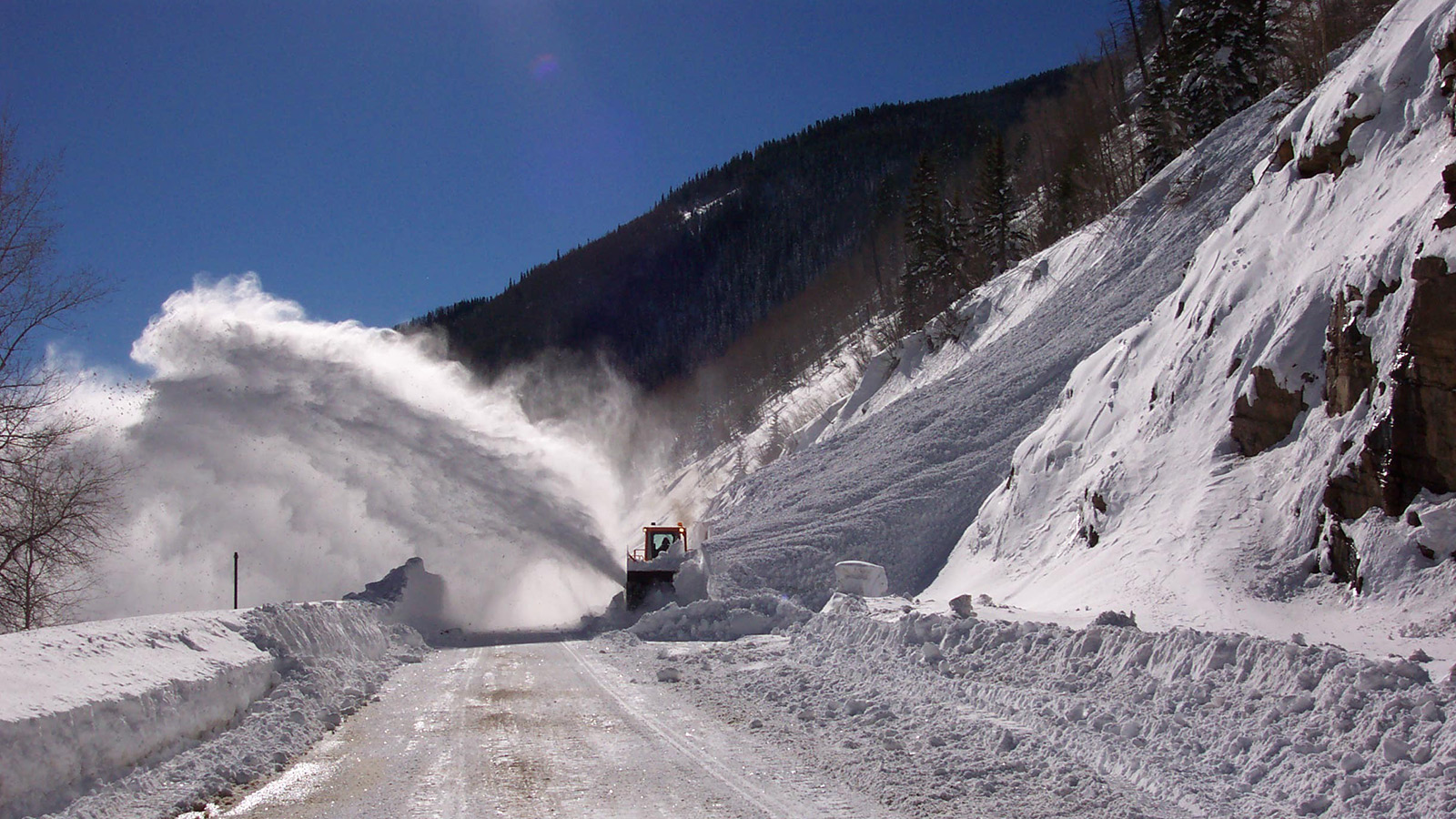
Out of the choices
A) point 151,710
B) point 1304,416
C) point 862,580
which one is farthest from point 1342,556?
point 151,710

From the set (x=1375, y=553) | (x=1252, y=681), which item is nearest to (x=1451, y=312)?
(x=1375, y=553)

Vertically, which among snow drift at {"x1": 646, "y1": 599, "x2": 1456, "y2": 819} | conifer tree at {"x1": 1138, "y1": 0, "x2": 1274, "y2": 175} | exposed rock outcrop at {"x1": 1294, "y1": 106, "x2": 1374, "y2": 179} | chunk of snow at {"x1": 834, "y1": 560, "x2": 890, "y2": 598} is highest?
conifer tree at {"x1": 1138, "y1": 0, "x2": 1274, "y2": 175}

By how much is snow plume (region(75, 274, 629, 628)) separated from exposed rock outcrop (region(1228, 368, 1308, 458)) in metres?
14.1

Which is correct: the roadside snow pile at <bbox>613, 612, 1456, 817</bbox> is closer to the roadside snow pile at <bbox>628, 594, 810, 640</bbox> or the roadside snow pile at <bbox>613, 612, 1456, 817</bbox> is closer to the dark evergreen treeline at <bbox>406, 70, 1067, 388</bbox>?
the roadside snow pile at <bbox>628, 594, 810, 640</bbox>

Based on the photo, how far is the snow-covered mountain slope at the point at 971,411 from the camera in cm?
2228

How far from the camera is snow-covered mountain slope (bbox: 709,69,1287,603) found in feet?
73.1

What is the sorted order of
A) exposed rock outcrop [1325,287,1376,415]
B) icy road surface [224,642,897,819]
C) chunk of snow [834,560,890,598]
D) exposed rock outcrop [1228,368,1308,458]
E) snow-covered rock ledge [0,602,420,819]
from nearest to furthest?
snow-covered rock ledge [0,602,420,819]
icy road surface [224,642,897,819]
exposed rock outcrop [1325,287,1376,415]
exposed rock outcrop [1228,368,1308,458]
chunk of snow [834,560,890,598]

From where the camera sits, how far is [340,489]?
22750 millimetres

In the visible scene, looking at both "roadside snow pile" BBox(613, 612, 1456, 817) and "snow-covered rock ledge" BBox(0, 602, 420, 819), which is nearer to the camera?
"roadside snow pile" BBox(613, 612, 1456, 817)

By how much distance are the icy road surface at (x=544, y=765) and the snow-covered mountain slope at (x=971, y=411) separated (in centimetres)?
1181

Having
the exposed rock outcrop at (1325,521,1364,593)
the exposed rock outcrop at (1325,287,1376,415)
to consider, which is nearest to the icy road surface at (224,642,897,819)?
the exposed rock outcrop at (1325,521,1364,593)

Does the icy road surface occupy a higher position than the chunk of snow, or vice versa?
the chunk of snow

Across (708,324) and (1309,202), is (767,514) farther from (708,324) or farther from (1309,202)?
(708,324)

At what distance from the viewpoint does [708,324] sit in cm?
13100
